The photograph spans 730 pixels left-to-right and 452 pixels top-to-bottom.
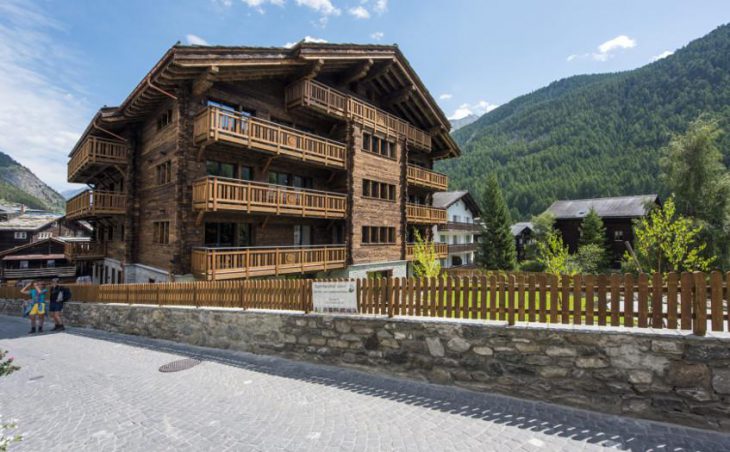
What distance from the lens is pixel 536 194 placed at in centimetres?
10238

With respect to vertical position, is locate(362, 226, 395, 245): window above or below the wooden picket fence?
above

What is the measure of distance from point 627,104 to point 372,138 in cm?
14290

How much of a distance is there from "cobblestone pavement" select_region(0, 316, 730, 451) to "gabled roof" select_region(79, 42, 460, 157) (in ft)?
38.4

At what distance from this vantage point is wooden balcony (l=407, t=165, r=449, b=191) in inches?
1048

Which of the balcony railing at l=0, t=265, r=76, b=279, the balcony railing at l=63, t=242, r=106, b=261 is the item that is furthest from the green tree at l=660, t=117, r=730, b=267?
the balcony railing at l=0, t=265, r=76, b=279

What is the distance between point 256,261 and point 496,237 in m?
34.5

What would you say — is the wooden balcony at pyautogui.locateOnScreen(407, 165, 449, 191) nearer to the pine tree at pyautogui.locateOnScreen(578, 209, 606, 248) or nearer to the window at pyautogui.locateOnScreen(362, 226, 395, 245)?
the window at pyautogui.locateOnScreen(362, 226, 395, 245)

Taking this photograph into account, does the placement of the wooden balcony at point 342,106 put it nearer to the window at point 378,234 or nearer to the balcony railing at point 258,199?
the balcony railing at point 258,199

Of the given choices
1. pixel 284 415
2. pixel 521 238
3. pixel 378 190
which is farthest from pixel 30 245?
pixel 521 238

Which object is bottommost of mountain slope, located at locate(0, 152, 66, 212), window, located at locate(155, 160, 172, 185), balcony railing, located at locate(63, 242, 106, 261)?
balcony railing, located at locate(63, 242, 106, 261)

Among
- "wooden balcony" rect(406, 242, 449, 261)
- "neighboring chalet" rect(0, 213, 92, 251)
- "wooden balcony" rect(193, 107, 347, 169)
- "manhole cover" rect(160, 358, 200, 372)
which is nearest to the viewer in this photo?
"manhole cover" rect(160, 358, 200, 372)

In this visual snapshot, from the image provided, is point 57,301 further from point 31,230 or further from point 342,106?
point 31,230

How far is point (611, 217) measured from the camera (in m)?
47.1

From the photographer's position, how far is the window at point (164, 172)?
53.8 ft
